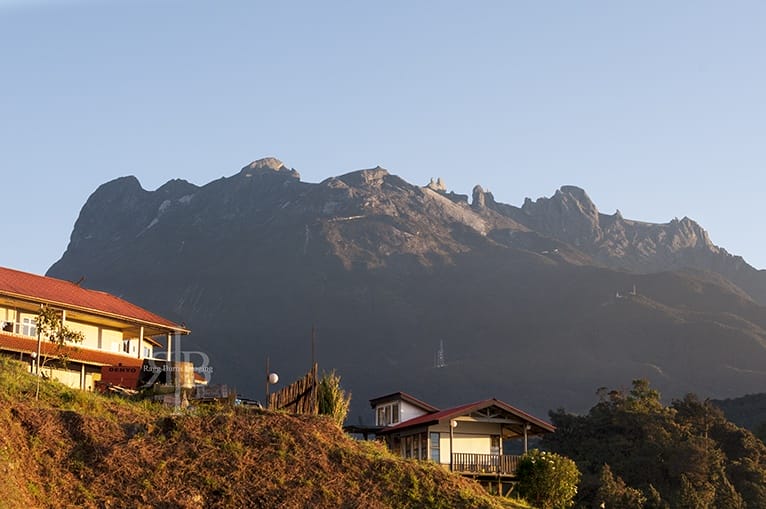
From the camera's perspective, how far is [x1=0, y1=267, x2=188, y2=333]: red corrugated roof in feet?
158

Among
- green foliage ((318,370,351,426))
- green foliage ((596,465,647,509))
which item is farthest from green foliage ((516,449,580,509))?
green foliage ((596,465,647,509))

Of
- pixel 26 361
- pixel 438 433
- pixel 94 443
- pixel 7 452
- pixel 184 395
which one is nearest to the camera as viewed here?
pixel 7 452

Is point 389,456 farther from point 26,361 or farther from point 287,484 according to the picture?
point 26,361

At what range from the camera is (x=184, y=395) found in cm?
3941

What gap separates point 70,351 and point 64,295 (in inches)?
197

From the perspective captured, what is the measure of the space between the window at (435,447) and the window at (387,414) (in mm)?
7717

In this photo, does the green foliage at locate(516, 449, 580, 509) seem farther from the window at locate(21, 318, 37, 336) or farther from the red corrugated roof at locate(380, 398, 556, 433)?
the window at locate(21, 318, 37, 336)

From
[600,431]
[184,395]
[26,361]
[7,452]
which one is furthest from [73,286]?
[600,431]

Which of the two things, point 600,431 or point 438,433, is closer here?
point 438,433

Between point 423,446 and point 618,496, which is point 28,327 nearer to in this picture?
point 423,446

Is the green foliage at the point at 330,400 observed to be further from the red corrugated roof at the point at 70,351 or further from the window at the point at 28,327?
the window at the point at 28,327

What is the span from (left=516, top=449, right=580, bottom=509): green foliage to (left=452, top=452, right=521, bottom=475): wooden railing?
624cm

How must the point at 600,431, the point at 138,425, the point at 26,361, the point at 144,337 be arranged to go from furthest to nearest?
the point at 600,431 < the point at 144,337 < the point at 26,361 < the point at 138,425

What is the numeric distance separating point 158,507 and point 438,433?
28.3 m
